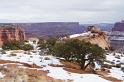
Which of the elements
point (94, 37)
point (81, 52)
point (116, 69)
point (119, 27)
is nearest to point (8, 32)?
point (94, 37)

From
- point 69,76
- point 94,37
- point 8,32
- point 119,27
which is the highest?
point 69,76

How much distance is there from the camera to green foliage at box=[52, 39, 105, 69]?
33750 mm

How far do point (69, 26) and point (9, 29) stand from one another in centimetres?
7037

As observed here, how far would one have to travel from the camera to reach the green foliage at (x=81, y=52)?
33.8 metres

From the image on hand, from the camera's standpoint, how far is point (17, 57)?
34125 millimetres

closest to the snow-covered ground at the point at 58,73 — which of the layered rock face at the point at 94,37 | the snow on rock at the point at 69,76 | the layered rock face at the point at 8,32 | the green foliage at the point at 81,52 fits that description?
the snow on rock at the point at 69,76

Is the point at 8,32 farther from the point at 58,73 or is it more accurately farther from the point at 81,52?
the point at 58,73

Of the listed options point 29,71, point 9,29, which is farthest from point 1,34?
point 29,71

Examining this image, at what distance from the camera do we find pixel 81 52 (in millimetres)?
34125

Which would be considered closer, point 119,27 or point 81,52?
point 81,52

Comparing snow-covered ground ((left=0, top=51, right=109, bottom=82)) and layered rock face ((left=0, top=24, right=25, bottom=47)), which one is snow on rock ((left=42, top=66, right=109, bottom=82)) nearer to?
snow-covered ground ((left=0, top=51, right=109, bottom=82))

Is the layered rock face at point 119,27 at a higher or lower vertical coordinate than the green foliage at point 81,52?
Result: lower

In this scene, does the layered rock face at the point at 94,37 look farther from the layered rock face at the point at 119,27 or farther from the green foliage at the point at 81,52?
the layered rock face at the point at 119,27

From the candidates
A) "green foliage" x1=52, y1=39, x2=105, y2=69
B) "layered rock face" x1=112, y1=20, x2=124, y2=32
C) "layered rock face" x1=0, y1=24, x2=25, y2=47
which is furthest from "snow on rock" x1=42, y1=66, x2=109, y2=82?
"layered rock face" x1=112, y1=20, x2=124, y2=32
